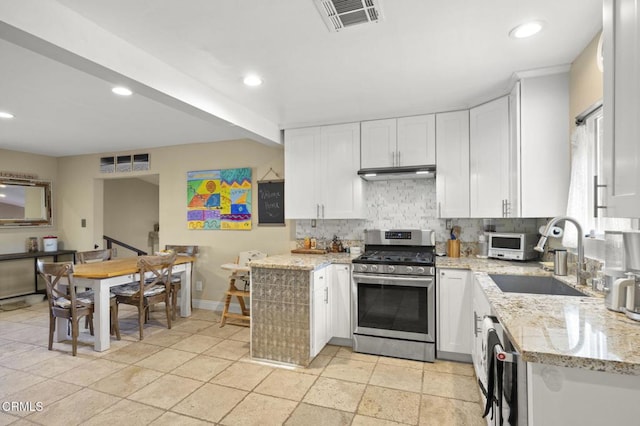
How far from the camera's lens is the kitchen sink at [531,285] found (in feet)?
7.19

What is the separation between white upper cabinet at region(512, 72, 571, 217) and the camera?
2494 millimetres

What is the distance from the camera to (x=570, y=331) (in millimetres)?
1289

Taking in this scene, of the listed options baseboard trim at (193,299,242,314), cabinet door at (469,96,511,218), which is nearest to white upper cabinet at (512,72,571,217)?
cabinet door at (469,96,511,218)

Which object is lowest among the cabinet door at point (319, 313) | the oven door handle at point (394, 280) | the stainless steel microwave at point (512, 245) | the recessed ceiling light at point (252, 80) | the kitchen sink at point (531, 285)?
the cabinet door at point (319, 313)

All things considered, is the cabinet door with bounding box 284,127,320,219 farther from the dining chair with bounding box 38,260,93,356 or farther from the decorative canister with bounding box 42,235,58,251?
the decorative canister with bounding box 42,235,58,251

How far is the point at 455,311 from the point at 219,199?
3.29 meters

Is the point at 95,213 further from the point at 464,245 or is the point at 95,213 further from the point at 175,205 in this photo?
the point at 464,245

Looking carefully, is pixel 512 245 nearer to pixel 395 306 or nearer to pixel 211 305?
pixel 395 306

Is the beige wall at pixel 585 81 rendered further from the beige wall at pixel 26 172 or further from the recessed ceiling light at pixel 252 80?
the beige wall at pixel 26 172

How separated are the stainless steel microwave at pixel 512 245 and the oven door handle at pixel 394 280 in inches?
27.9

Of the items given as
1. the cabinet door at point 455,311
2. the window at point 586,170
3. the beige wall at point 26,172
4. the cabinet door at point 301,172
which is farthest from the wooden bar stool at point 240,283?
the beige wall at point 26,172

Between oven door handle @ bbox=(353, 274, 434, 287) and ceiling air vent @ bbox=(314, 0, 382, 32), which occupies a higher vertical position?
ceiling air vent @ bbox=(314, 0, 382, 32)

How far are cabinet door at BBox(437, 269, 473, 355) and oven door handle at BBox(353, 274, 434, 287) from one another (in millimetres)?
144

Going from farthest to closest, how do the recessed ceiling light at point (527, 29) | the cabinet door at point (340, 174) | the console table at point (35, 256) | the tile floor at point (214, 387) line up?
the console table at point (35, 256)
the cabinet door at point (340, 174)
the tile floor at point (214, 387)
the recessed ceiling light at point (527, 29)
